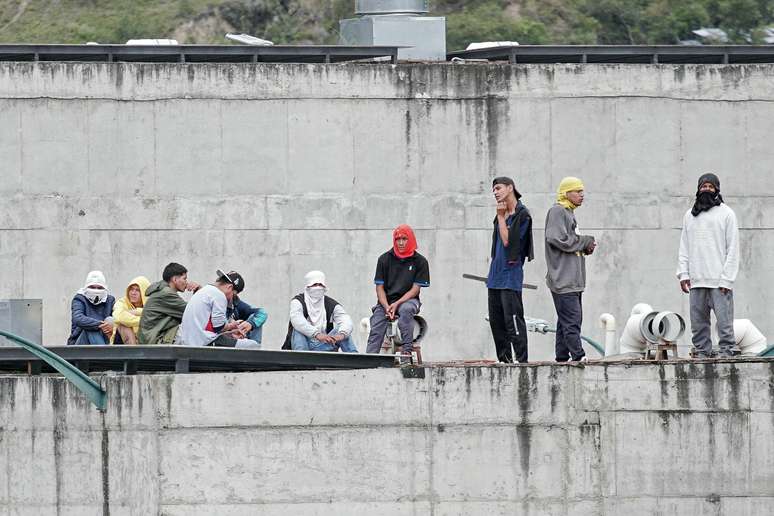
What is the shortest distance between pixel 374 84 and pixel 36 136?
162 inches

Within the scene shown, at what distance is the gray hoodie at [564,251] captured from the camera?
14.2m

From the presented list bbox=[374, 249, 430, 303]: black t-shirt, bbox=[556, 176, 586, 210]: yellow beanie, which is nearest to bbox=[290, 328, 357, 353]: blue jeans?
bbox=[374, 249, 430, 303]: black t-shirt

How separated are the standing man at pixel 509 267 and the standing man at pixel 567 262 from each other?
0.23m

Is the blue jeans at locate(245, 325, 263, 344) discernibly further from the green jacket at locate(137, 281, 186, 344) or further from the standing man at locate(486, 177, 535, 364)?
the standing man at locate(486, 177, 535, 364)

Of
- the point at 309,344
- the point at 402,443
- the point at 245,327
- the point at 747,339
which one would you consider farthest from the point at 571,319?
the point at 245,327

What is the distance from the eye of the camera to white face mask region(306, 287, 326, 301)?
1481 centimetres

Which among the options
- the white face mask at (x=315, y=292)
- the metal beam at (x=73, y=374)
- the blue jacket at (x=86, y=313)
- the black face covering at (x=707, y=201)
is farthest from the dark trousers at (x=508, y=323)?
the blue jacket at (x=86, y=313)

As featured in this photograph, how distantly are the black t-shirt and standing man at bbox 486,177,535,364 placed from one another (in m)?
0.89

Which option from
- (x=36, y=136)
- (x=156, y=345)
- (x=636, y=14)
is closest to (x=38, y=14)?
(x=636, y=14)

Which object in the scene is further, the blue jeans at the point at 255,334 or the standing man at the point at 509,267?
the blue jeans at the point at 255,334

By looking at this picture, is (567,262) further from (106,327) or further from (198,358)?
(106,327)

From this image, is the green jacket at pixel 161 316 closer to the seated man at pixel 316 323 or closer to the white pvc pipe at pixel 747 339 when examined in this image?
the seated man at pixel 316 323

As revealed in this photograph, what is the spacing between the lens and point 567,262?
14320mm

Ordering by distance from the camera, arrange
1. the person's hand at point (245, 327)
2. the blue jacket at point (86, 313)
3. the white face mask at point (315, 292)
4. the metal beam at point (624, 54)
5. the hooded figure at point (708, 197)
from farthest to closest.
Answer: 1. the metal beam at point (624, 54)
2. the blue jacket at point (86, 313)
3. the person's hand at point (245, 327)
4. the white face mask at point (315, 292)
5. the hooded figure at point (708, 197)
